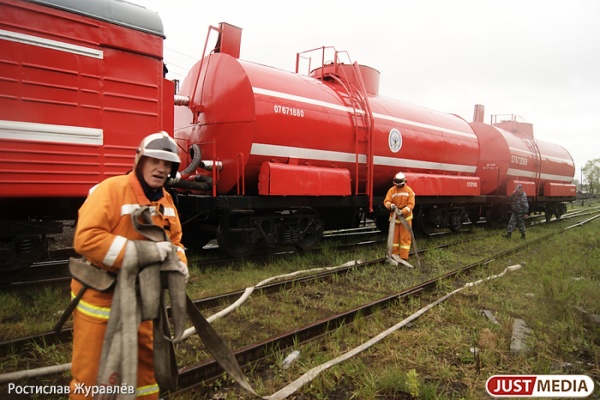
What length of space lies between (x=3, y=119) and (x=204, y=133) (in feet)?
10.3

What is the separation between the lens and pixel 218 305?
16.1 ft

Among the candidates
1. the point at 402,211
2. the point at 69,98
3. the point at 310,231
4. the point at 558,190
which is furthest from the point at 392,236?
the point at 558,190

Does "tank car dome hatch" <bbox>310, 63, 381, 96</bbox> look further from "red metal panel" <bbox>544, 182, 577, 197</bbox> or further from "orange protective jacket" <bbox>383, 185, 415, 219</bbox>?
"red metal panel" <bbox>544, 182, 577, 197</bbox>

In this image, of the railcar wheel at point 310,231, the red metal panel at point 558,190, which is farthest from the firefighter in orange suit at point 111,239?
the red metal panel at point 558,190

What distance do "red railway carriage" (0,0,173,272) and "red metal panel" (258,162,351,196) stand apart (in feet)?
6.25

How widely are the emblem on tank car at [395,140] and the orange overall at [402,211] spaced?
135cm

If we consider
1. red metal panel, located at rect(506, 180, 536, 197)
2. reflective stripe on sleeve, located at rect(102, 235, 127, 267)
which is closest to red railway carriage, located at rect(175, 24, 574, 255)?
reflective stripe on sleeve, located at rect(102, 235, 127, 267)

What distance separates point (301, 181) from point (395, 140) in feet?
10.7

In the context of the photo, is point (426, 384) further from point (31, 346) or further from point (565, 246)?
point (565, 246)

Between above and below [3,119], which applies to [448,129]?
above

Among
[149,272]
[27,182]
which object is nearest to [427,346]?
[149,272]

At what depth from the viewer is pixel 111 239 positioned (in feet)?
6.91

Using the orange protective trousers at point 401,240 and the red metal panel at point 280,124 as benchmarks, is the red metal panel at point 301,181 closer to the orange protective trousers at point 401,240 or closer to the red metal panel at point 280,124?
the red metal panel at point 280,124

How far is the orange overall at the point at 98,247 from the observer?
209 cm
